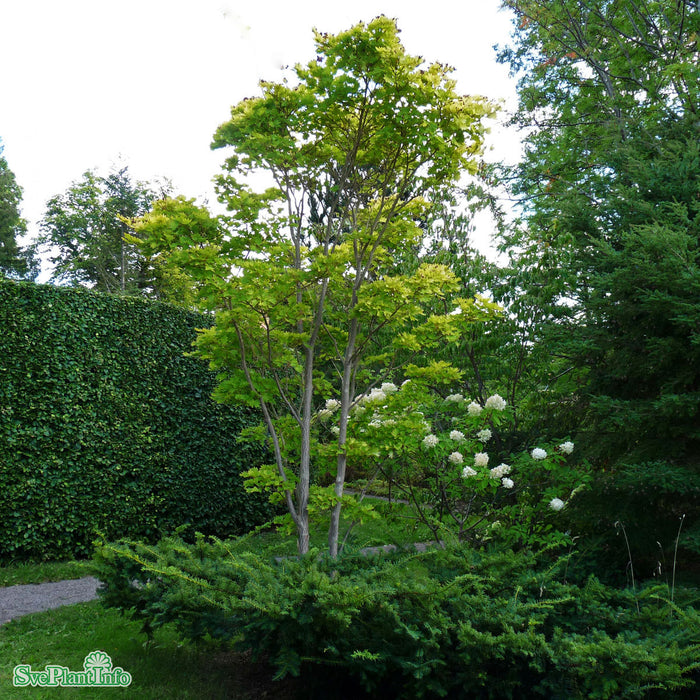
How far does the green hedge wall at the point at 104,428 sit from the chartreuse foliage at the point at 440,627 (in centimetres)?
332

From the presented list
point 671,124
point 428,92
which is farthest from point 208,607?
point 671,124

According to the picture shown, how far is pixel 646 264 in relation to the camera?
12.2 ft

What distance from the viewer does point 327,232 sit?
13.8ft

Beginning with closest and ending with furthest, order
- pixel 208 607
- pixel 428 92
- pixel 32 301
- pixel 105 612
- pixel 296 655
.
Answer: pixel 296 655 → pixel 208 607 → pixel 428 92 → pixel 105 612 → pixel 32 301

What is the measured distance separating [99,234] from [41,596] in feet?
68.8

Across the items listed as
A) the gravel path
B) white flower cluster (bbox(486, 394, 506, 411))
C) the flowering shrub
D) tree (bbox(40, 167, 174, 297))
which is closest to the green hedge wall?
the gravel path

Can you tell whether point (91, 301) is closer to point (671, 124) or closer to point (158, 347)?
point (158, 347)

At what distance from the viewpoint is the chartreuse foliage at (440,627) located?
8.04 feet

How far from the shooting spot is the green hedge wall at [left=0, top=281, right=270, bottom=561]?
5848 mm

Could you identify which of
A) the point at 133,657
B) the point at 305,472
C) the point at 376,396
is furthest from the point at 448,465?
the point at 133,657

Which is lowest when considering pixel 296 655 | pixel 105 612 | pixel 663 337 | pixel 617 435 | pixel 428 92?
pixel 105 612

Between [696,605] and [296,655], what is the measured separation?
2.54 m

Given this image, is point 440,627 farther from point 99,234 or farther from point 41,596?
point 99,234

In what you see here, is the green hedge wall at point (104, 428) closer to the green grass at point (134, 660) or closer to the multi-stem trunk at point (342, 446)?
the green grass at point (134, 660)
